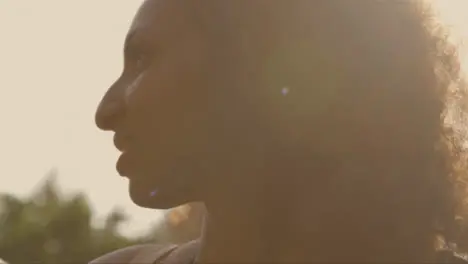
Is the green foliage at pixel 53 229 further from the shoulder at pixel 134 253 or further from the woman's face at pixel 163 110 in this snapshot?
the woman's face at pixel 163 110

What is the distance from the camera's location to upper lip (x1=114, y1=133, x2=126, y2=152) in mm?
739

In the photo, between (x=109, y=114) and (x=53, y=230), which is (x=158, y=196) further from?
(x=53, y=230)

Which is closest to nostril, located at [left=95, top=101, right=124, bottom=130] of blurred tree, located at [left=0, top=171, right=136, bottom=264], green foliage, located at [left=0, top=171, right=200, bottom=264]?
green foliage, located at [left=0, top=171, right=200, bottom=264]

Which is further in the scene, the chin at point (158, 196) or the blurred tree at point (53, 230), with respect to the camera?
the blurred tree at point (53, 230)

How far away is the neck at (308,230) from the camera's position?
0.66m

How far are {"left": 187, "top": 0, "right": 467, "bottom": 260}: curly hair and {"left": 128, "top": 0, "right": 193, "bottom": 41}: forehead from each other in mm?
36

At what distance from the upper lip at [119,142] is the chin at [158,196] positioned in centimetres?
4

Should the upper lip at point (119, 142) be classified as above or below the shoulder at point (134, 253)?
above

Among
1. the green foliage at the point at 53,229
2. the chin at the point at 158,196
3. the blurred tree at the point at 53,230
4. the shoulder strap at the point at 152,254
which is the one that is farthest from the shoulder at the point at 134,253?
the blurred tree at the point at 53,230

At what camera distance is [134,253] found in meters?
0.85

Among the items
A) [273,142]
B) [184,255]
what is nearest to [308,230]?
[273,142]

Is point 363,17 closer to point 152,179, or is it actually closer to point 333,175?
point 333,175

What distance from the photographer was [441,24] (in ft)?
2.51

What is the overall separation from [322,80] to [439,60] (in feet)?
0.46
